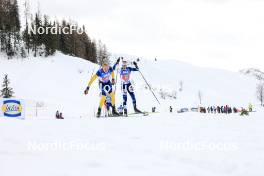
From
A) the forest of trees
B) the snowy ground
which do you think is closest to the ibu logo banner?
the snowy ground

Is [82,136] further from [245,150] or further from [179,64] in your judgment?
[179,64]

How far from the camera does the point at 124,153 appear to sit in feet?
16.7

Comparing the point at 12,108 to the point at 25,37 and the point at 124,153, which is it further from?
the point at 25,37

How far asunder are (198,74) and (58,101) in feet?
436

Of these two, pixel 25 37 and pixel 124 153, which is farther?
pixel 25 37

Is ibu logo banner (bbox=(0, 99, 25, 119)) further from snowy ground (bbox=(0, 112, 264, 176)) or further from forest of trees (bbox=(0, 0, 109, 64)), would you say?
forest of trees (bbox=(0, 0, 109, 64))

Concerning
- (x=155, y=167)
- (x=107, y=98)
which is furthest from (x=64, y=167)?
(x=107, y=98)

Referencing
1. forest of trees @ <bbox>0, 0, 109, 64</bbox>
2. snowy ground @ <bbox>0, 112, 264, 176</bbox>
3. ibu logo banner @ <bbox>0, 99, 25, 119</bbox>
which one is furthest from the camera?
forest of trees @ <bbox>0, 0, 109, 64</bbox>

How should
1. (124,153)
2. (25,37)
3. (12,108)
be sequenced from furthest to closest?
(25,37)
(12,108)
(124,153)

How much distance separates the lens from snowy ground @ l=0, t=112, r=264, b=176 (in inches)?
162

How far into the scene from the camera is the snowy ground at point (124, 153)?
4.12 metres

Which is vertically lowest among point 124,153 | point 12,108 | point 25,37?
point 124,153

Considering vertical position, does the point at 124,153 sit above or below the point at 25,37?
below

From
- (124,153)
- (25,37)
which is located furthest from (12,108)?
(25,37)
